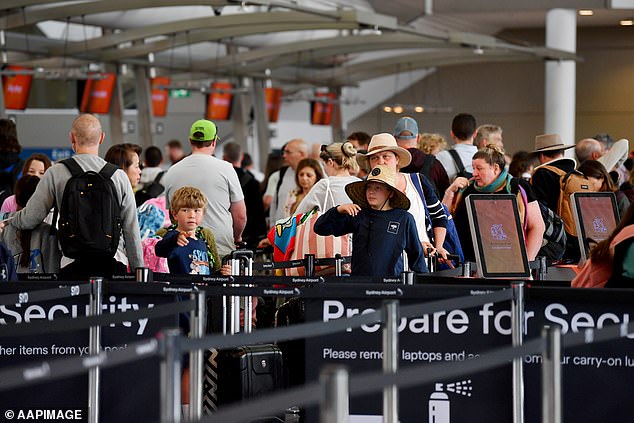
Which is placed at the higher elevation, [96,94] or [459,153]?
[96,94]

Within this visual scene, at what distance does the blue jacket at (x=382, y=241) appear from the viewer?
6.47m

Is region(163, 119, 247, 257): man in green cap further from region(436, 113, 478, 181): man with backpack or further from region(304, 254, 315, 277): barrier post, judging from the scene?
region(436, 113, 478, 181): man with backpack

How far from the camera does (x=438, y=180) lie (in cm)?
896

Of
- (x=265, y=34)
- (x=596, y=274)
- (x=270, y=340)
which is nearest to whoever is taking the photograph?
(x=270, y=340)

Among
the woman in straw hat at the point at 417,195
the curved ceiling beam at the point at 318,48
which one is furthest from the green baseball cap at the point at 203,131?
the curved ceiling beam at the point at 318,48

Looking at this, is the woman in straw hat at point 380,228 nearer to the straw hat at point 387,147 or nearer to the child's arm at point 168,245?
the straw hat at point 387,147

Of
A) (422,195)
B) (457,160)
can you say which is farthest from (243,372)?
(457,160)

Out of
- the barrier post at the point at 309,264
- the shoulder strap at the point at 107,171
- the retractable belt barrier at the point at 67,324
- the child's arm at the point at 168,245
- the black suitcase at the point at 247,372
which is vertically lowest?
the black suitcase at the point at 247,372

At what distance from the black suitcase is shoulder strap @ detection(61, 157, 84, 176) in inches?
49.9

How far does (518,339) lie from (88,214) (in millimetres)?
2741

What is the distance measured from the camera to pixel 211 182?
26.1 ft

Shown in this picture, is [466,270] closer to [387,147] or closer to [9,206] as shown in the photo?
[387,147]

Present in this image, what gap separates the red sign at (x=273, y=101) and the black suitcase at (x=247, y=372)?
2129 centimetres

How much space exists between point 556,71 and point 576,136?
6.76m
